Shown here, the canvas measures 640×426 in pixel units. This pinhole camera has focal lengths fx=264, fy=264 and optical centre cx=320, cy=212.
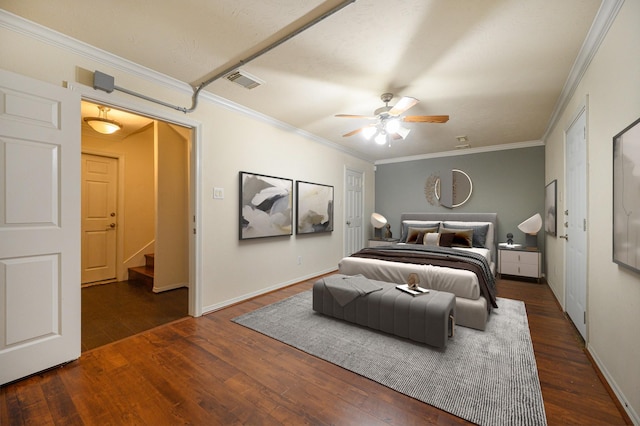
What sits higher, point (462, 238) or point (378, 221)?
point (378, 221)

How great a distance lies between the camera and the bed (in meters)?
2.63

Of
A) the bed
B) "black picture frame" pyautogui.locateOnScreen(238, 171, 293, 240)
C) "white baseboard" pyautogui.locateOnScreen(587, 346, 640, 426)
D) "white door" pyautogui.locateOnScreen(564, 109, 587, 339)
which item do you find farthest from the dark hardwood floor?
"black picture frame" pyautogui.locateOnScreen(238, 171, 293, 240)

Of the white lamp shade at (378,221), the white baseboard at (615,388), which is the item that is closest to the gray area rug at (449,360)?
the white baseboard at (615,388)

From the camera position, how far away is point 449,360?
206cm

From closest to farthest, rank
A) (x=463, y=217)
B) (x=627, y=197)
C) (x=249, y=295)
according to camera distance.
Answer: (x=627, y=197)
(x=249, y=295)
(x=463, y=217)

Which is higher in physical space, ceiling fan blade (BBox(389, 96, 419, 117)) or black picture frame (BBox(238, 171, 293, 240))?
ceiling fan blade (BBox(389, 96, 419, 117))

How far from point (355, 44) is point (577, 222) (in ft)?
8.67

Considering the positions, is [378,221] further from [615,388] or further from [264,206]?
[615,388]

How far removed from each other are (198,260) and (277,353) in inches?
55.1

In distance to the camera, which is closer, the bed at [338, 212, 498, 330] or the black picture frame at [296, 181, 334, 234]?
the bed at [338, 212, 498, 330]

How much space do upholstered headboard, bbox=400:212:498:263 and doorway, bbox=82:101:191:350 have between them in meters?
4.42

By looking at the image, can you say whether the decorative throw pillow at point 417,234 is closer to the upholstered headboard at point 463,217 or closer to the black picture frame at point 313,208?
the upholstered headboard at point 463,217

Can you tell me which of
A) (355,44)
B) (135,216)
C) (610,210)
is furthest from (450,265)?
(135,216)

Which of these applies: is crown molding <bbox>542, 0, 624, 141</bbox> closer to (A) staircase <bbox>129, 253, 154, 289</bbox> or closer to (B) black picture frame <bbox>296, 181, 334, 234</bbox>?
(B) black picture frame <bbox>296, 181, 334, 234</bbox>
